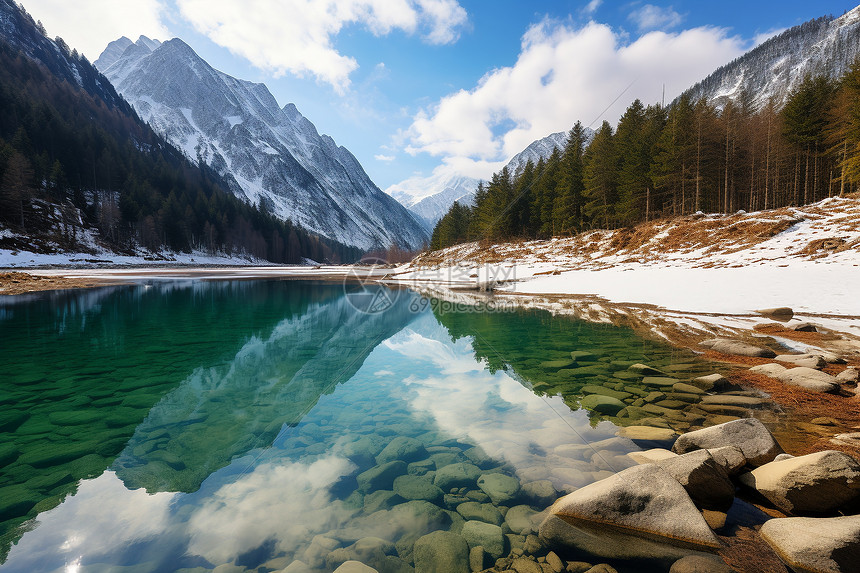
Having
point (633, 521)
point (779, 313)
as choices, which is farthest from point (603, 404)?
point (779, 313)

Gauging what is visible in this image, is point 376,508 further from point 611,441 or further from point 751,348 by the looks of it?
point 751,348

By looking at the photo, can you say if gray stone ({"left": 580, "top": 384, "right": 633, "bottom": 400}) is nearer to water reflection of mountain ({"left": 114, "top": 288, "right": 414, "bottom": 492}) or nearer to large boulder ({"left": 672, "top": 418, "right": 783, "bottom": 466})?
large boulder ({"left": 672, "top": 418, "right": 783, "bottom": 466})

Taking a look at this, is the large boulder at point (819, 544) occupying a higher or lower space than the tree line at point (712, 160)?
lower

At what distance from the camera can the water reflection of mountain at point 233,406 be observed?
560 cm

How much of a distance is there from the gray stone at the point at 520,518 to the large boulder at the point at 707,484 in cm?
177

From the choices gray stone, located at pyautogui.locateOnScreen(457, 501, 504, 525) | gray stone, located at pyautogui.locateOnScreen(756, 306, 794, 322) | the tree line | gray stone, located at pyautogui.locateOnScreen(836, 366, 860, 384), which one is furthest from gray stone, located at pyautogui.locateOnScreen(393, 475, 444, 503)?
the tree line

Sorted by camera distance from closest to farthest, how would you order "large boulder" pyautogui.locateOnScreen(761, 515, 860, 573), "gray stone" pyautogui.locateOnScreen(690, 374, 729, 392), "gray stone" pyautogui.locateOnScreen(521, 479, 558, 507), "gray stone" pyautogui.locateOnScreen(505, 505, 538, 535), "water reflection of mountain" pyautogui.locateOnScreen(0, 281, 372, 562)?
"large boulder" pyautogui.locateOnScreen(761, 515, 860, 573) → "gray stone" pyautogui.locateOnScreen(505, 505, 538, 535) → "gray stone" pyautogui.locateOnScreen(521, 479, 558, 507) → "water reflection of mountain" pyautogui.locateOnScreen(0, 281, 372, 562) → "gray stone" pyautogui.locateOnScreen(690, 374, 729, 392)

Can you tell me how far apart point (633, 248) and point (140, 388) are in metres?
42.4

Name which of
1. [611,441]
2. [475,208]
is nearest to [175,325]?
[611,441]

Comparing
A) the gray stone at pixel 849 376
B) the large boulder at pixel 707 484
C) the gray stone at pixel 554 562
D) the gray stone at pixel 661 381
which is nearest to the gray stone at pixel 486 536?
the gray stone at pixel 554 562

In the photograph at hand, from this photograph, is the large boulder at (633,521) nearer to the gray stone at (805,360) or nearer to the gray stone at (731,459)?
the gray stone at (731,459)

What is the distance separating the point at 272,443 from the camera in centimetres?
644

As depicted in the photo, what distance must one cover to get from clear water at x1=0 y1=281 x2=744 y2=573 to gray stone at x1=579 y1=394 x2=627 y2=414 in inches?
14.6

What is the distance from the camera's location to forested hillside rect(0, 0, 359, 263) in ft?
226
